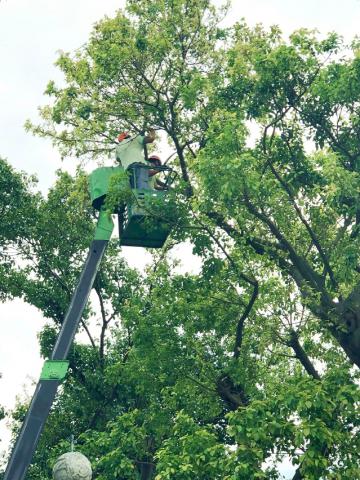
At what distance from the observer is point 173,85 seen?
18.1 metres

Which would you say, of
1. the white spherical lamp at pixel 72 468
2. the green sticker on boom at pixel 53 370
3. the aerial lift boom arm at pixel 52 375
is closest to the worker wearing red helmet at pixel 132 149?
the aerial lift boom arm at pixel 52 375

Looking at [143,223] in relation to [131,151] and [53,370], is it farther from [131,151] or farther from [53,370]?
[53,370]

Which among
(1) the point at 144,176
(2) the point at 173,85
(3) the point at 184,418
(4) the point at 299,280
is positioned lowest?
(3) the point at 184,418

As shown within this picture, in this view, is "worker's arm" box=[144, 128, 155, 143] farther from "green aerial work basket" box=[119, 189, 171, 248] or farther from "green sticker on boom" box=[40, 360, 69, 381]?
"green sticker on boom" box=[40, 360, 69, 381]

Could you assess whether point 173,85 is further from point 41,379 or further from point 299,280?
point 41,379

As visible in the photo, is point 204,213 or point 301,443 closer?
point 301,443

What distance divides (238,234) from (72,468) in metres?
6.72

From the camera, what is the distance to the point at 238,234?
17.1 m

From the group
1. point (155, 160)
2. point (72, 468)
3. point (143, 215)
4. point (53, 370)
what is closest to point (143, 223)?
point (143, 215)

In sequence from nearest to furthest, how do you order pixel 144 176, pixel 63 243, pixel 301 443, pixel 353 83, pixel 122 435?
1. pixel 301 443
2. pixel 353 83
3. pixel 144 176
4. pixel 122 435
5. pixel 63 243

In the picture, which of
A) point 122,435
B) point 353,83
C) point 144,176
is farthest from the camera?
point 122,435

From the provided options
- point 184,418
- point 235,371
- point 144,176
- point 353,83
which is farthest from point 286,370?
point 353,83

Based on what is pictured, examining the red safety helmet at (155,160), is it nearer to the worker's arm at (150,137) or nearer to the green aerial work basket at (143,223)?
the worker's arm at (150,137)

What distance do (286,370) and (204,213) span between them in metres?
6.35
